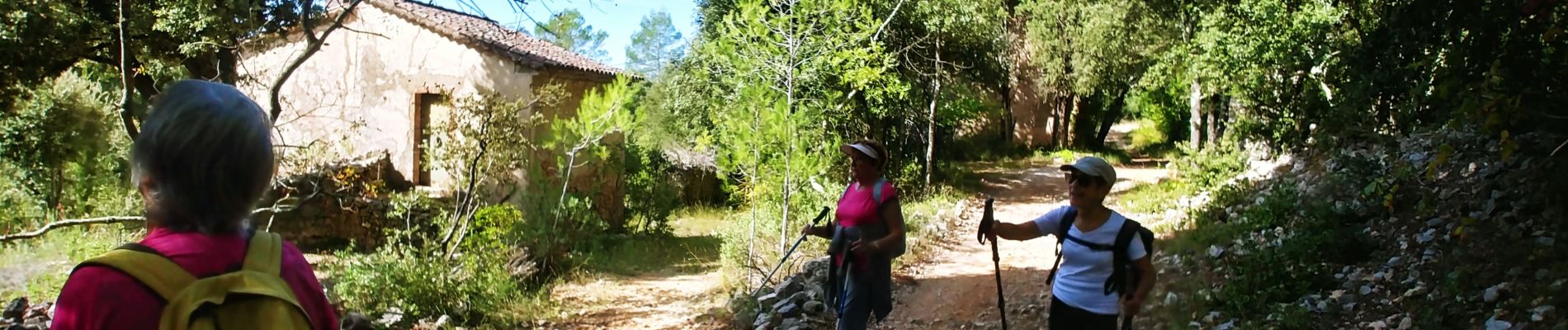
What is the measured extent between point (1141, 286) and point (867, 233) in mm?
1354

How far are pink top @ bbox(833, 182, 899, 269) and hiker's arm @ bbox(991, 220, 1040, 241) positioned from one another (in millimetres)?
700

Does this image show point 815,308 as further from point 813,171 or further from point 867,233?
→ point 867,233

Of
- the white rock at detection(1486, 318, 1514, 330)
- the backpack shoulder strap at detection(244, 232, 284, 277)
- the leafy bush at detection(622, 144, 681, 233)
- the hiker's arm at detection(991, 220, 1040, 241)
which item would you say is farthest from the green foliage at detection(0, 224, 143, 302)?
the white rock at detection(1486, 318, 1514, 330)

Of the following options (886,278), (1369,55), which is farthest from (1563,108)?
(886,278)

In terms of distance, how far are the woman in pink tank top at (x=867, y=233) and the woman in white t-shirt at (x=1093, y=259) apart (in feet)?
3.03

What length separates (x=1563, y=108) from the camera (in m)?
4.61

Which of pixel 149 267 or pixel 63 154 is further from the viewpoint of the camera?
pixel 63 154

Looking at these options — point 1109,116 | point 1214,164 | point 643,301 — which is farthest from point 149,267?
point 1109,116

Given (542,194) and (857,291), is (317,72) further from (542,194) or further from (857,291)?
(857,291)

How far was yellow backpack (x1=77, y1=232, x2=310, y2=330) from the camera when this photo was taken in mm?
1396

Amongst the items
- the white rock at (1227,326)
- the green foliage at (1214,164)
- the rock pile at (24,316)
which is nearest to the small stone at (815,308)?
the white rock at (1227,326)

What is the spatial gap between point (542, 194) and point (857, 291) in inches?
286

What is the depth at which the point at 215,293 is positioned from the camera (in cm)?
143

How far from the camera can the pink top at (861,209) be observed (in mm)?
4227
